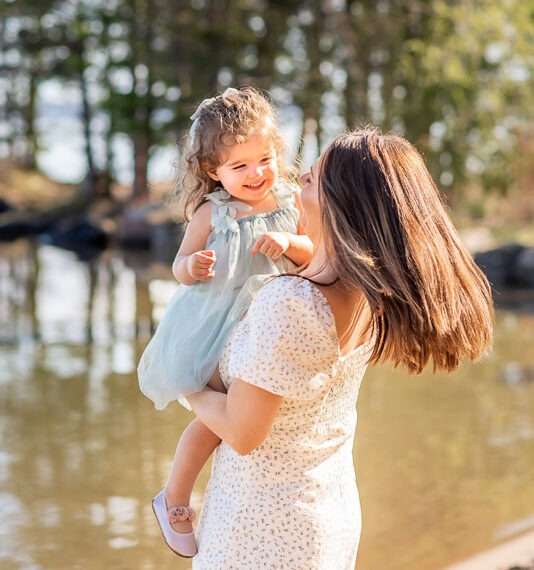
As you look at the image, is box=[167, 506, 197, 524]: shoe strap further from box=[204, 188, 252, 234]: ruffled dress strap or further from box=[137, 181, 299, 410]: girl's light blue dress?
box=[204, 188, 252, 234]: ruffled dress strap

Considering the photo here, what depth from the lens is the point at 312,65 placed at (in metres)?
21.5

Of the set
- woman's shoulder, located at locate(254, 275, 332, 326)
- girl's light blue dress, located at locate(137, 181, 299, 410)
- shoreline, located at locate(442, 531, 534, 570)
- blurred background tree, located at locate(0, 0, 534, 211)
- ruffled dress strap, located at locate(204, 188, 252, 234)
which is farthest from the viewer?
blurred background tree, located at locate(0, 0, 534, 211)

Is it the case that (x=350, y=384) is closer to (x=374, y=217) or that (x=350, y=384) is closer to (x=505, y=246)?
(x=374, y=217)

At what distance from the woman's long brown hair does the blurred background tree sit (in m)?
15.1

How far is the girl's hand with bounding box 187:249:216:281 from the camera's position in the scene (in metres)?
1.89

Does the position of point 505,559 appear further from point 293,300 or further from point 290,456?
point 293,300

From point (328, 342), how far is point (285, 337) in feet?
0.26

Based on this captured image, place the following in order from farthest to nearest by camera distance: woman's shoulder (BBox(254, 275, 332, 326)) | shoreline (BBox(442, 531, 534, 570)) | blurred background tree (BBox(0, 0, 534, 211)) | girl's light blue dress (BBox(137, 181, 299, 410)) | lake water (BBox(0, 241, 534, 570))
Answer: blurred background tree (BBox(0, 0, 534, 211)) → lake water (BBox(0, 241, 534, 570)) → shoreline (BBox(442, 531, 534, 570)) → girl's light blue dress (BBox(137, 181, 299, 410)) → woman's shoulder (BBox(254, 275, 332, 326))

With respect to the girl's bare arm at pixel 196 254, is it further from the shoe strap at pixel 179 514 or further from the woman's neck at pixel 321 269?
the shoe strap at pixel 179 514

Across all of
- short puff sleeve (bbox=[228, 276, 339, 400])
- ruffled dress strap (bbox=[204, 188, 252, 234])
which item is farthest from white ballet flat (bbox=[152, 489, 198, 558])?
ruffled dress strap (bbox=[204, 188, 252, 234])

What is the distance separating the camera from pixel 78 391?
6625mm

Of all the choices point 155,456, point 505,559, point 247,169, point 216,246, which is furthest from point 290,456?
point 155,456

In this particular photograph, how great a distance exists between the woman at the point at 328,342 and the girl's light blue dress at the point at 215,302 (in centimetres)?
6

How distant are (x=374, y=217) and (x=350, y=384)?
1.06 ft
